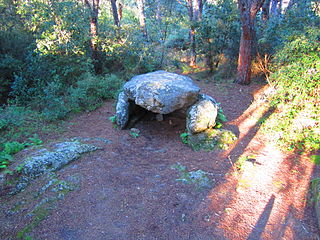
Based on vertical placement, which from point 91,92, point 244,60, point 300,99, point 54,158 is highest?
point 244,60

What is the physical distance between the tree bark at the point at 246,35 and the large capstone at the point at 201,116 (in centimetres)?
499

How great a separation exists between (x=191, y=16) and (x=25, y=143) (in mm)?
12480

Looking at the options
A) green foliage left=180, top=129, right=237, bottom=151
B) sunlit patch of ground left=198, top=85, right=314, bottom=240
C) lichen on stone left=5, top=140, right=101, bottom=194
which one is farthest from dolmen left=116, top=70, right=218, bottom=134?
lichen on stone left=5, top=140, right=101, bottom=194

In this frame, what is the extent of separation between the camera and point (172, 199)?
3660mm

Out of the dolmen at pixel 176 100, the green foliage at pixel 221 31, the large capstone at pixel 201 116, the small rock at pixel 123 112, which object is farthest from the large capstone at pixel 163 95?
the green foliage at pixel 221 31

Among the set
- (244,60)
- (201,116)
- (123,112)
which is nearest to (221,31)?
(244,60)

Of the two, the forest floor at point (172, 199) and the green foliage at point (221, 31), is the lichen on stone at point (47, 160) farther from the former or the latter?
the green foliage at point (221, 31)

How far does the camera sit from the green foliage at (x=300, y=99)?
505cm

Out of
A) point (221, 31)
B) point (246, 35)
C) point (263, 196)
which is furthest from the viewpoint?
point (221, 31)

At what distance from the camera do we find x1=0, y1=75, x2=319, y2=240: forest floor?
2.97 meters

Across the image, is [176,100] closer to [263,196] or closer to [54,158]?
[263,196]

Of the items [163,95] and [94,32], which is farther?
[94,32]

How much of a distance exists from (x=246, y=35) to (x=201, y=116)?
5.74 m

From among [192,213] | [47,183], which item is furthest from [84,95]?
[192,213]
